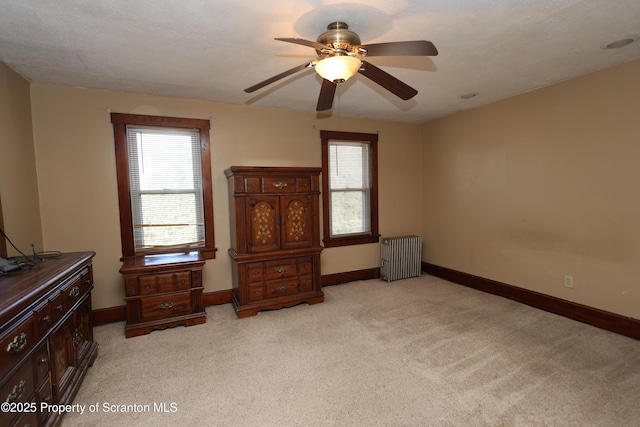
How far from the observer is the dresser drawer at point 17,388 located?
4.17 feet

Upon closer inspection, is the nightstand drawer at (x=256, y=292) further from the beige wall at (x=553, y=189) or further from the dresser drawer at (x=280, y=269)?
the beige wall at (x=553, y=189)

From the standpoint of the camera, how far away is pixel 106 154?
3.17 m

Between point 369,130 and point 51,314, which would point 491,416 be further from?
point 369,130

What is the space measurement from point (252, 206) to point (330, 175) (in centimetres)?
148

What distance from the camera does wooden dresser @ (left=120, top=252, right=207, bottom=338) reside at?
9.49 feet

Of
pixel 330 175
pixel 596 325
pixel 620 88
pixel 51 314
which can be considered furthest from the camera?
pixel 330 175

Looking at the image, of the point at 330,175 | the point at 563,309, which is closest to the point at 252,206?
the point at 330,175

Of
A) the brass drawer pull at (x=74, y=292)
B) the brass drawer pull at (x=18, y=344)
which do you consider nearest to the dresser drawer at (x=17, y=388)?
the brass drawer pull at (x=18, y=344)

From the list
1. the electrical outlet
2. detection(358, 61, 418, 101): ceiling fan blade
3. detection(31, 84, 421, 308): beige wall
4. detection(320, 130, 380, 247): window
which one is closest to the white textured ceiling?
detection(31, 84, 421, 308): beige wall

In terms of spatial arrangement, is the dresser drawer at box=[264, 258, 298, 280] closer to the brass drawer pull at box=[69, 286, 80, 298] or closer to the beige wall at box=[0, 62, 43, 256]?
the brass drawer pull at box=[69, 286, 80, 298]

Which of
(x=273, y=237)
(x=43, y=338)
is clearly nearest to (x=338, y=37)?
(x=273, y=237)

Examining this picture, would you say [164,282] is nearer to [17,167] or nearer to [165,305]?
[165,305]

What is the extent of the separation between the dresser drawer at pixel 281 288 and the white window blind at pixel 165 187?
1.02 m

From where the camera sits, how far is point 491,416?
1800 millimetres
